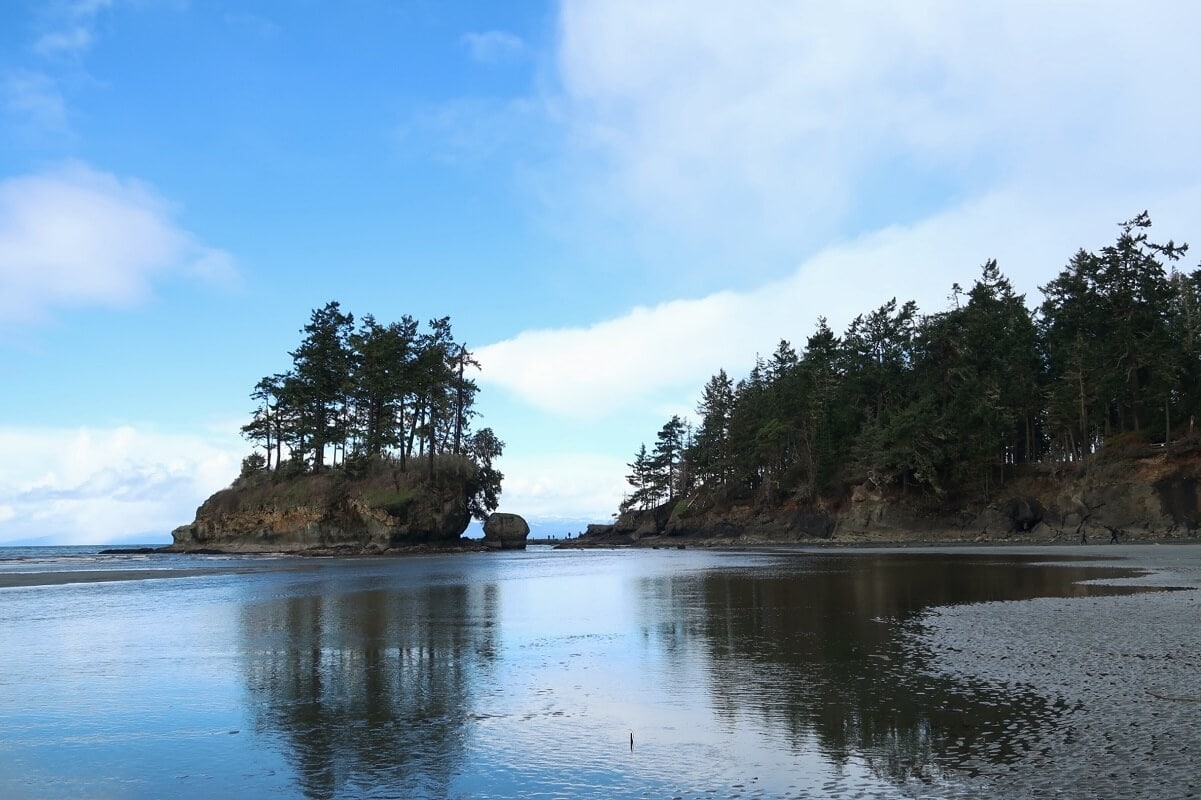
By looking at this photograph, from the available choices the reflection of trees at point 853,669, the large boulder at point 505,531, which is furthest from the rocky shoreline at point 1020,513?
the reflection of trees at point 853,669

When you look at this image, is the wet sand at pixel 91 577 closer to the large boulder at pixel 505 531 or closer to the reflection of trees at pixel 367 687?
the reflection of trees at pixel 367 687

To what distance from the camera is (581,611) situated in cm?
2536

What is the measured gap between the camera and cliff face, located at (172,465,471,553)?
7938 centimetres

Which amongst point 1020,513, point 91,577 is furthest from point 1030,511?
point 91,577

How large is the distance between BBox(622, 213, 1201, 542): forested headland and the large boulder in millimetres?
26500

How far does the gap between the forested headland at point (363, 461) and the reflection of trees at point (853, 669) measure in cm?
5495

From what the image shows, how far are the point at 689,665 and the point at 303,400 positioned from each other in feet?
266

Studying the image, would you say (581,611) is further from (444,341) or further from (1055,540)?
(444,341)

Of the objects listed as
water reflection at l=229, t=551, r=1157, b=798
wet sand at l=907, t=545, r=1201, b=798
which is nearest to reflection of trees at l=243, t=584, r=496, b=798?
water reflection at l=229, t=551, r=1157, b=798

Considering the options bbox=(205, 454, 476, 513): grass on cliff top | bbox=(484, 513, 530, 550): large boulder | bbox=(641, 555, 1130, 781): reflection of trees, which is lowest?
bbox=(484, 513, 530, 550): large boulder

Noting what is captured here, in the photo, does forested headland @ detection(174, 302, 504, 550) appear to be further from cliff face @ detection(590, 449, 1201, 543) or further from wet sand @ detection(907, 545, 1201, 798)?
wet sand @ detection(907, 545, 1201, 798)

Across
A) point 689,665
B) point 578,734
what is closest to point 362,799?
point 578,734

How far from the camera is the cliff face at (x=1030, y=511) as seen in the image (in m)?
62.4

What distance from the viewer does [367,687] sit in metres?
13.2
